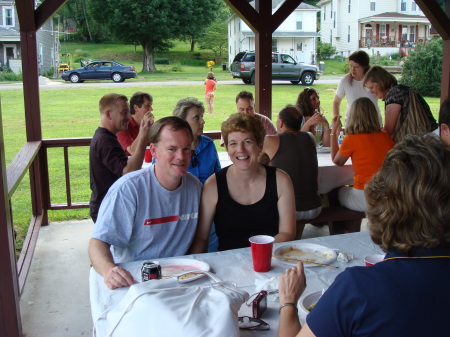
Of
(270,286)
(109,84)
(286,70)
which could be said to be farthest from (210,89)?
(270,286)

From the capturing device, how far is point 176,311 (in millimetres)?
1175

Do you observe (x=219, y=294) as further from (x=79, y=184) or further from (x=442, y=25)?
(x=79, y=184)

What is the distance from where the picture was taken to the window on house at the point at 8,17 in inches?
872

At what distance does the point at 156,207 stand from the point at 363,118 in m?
2.04

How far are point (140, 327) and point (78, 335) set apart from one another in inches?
76.0

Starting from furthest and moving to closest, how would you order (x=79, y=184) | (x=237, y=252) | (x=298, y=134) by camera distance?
1. (x=79, y=184)
2. (x=298, y=134)
3. (x=237, y=252)

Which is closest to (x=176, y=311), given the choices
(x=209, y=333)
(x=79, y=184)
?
(x=209, y=333)

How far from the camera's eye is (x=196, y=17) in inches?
1233

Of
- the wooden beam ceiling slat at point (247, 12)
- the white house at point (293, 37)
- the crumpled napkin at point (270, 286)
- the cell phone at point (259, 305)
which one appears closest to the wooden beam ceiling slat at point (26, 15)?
the wooden beam ceiling slat at point (247, 12)

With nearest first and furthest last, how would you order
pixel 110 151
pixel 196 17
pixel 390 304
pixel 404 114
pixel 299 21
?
pixel 390 304 → pixel 110 151 → pixel 404 114 → pixel 196 17 → pixel 299 21

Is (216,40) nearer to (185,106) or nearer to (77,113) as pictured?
(77,113)

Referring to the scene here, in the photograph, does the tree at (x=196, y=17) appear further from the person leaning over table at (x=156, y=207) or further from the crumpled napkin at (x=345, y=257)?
the crumpled napkin at (x=345, y=257)

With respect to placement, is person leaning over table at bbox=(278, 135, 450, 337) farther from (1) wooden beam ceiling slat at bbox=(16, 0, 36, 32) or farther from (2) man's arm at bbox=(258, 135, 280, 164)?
(1) wooden beam ceiling slat at bbox=(16, 0, 36, 32)

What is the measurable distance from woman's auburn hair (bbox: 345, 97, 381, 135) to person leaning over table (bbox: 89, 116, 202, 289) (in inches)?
70.9
